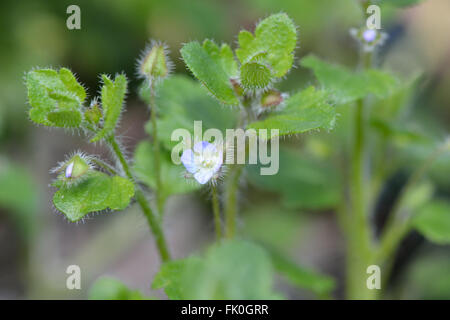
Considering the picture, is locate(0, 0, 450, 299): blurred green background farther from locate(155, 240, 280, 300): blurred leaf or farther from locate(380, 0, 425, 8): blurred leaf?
locate(155, 240, 280, 300): blurred leaf

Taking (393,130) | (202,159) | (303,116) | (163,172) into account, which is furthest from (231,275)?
(393,130)

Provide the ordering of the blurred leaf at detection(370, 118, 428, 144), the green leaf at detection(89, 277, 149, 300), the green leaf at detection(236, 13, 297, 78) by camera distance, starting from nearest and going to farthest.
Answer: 1. the green leaf at detection(236, 13, 297, 78)
2. the green leaf at detection(89, 277, 149, 300)
3. the blurred leaf at detection(370, 118, 428, 144)

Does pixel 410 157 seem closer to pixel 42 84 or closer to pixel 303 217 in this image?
pixel 303 217

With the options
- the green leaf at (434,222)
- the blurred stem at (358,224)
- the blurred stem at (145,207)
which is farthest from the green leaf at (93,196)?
the green leaf at (434,222)

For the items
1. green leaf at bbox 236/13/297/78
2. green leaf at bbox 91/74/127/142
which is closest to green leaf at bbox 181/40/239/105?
green leaf at bbox 236/13/297/78

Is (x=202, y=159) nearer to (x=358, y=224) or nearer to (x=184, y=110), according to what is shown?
(x=184, y=110)

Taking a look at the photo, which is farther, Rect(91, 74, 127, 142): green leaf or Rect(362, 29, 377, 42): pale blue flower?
Rect(362, 29, 377, 42): pale blue flower

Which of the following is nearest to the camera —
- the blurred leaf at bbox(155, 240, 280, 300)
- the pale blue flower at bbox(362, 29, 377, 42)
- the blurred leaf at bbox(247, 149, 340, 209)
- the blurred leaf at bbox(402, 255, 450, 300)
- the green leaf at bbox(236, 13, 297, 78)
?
the blurred leaf at bbox(155, 240, 280, 300)

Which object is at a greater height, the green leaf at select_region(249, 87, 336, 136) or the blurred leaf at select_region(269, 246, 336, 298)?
the green leaf at select_region(249, 87, 336, 136)
